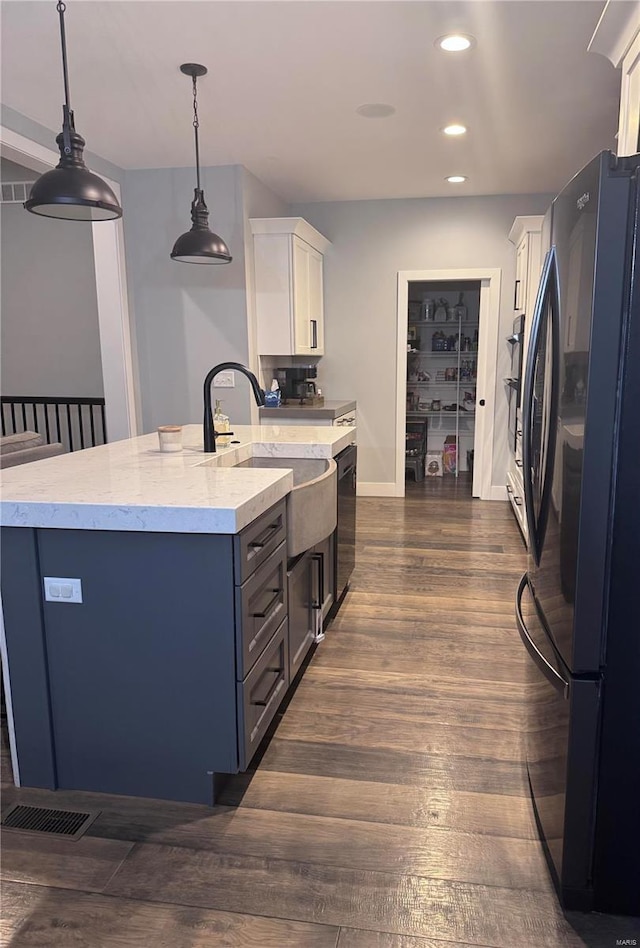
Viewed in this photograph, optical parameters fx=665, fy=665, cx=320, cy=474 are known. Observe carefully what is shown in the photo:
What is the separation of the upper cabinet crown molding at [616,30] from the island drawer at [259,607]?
235cm

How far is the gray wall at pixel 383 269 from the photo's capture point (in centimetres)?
618

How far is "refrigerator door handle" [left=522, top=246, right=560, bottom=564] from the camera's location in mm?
1788

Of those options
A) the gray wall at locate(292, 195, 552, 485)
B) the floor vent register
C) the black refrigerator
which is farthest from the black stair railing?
the black refrigerator

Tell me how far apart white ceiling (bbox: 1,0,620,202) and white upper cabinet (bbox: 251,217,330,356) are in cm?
46

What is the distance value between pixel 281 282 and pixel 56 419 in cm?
274

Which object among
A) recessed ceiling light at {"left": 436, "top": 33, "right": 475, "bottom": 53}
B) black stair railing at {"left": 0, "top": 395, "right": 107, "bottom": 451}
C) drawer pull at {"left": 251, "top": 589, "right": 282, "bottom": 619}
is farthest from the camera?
black stair railing at {"left": 0, "top": 395, "right": 107, "bottom": 451}

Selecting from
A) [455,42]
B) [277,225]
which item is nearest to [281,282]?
[277,225]

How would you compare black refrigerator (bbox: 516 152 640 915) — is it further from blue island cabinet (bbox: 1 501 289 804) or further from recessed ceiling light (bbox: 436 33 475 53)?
recessed ceiling light (bbox: 436 33 475 53)

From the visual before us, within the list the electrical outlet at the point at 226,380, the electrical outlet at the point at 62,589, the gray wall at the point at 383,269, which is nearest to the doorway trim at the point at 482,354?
the gray wall at the point at 383,269

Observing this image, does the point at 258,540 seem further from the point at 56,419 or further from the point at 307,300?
the point at 56,419

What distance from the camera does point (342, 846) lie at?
192cm

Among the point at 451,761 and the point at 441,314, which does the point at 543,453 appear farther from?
the point at 441,314

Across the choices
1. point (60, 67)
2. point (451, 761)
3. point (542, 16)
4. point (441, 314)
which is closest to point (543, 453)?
point (451, 761)

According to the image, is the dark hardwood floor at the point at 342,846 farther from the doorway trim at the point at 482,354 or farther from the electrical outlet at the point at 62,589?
the doorway trim at the point at 482,354
